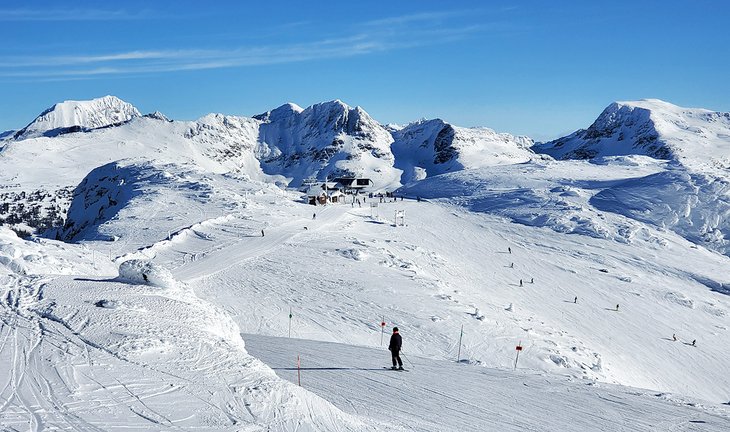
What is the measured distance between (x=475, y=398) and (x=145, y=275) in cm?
1192

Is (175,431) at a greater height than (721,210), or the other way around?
(721,210)

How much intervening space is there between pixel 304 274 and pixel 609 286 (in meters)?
29.6

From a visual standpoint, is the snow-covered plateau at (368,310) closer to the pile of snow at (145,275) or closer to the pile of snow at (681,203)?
the pile of snow at (145,275)

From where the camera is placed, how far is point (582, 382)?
16312mm

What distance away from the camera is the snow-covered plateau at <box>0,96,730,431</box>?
461 inches

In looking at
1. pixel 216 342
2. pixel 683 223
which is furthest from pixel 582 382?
pixel 683 223

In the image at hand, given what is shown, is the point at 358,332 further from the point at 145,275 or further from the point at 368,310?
the point at 145,275

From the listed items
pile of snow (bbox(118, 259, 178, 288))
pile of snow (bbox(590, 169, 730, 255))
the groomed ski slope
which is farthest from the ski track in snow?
pile of snow (bbox(590, 169, 730, 255))

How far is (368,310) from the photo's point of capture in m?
28.8

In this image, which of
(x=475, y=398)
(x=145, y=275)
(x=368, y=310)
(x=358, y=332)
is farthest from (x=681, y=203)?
(x=145, y=275)

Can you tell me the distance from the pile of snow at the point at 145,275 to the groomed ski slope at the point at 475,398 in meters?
4.30

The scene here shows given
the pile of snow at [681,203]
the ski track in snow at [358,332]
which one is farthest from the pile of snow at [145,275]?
the pile of snow at [681,203]

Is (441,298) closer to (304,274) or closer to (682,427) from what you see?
(304,274)

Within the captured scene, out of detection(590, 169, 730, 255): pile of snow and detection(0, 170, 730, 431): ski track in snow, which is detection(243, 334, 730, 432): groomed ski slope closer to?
detection(0, 170, 730, 431): ski track in snow
